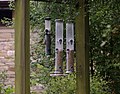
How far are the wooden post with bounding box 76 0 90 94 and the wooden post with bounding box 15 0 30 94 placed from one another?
26.9 inches

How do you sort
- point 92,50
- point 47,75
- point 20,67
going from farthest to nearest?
1. point 47,75
2. point 92,50
3. point 20,67

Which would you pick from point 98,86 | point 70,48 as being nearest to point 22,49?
point 70,48

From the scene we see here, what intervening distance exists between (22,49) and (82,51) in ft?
2.49

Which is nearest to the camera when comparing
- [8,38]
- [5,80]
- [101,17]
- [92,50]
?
[101,17]

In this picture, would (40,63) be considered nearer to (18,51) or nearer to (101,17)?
(101,17)

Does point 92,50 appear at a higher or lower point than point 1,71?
higher

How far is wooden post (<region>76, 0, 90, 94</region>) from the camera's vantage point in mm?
4156

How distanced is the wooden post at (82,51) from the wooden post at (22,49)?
68 centimetres

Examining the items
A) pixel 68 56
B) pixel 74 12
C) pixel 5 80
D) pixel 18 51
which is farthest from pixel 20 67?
pixel 5 80

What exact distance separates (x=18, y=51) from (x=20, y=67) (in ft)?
0.52

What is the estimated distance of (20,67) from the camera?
3.74 meters

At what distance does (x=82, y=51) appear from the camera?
13.7 feet

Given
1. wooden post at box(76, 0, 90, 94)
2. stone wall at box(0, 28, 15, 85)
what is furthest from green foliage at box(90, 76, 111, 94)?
stone wall at box(0, 28, 15, 85)

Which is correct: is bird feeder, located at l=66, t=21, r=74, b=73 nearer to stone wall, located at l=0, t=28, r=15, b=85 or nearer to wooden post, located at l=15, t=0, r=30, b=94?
wooden post, located at l=15, t=0, r=30, b=94
